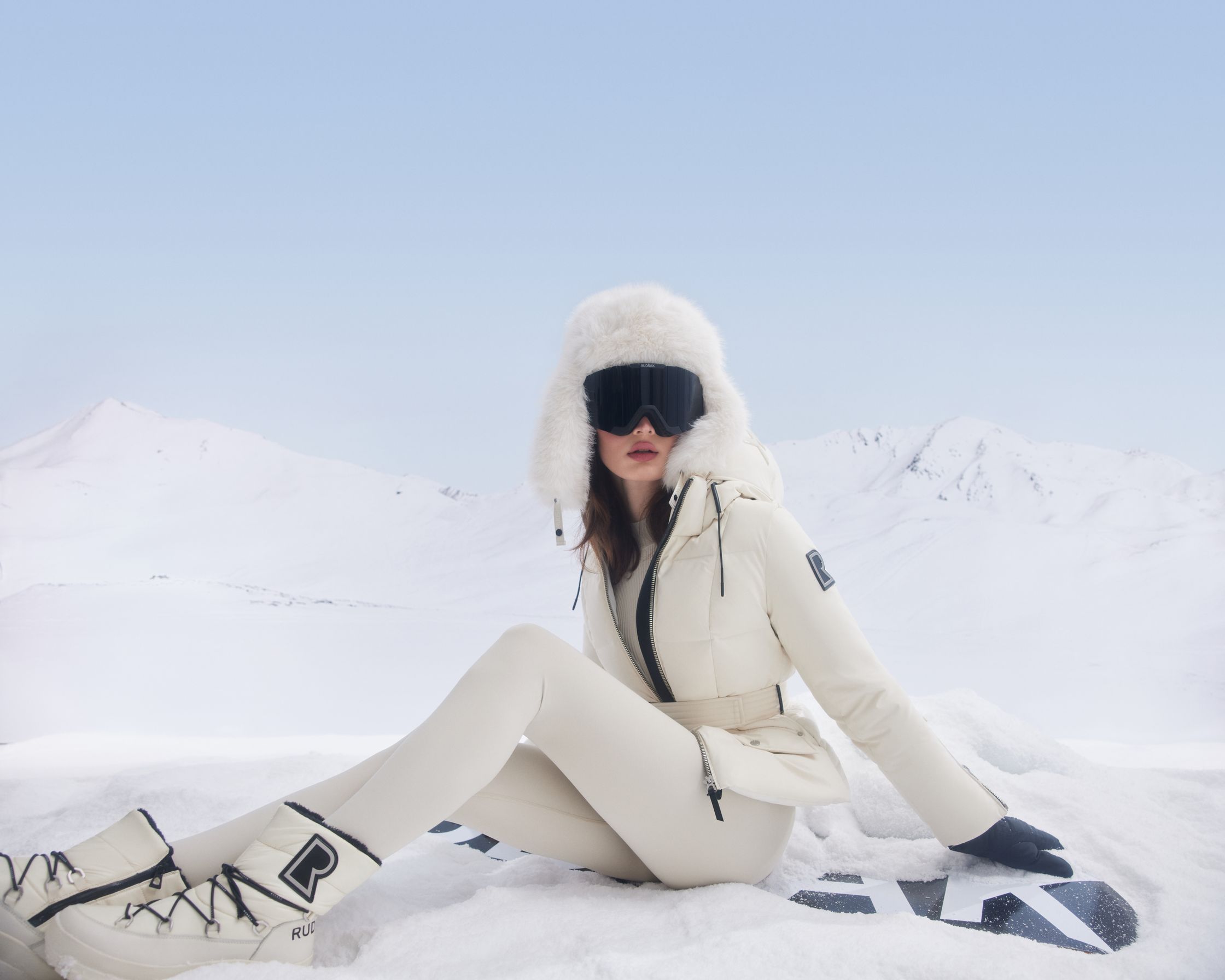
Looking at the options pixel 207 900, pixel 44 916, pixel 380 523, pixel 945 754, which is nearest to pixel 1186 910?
pixel 945 754

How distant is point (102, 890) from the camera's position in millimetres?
1062

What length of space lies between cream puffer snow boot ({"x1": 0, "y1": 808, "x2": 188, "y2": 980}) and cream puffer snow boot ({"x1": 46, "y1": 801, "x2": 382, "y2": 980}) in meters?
0.04

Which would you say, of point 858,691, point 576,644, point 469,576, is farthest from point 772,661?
point 469,576

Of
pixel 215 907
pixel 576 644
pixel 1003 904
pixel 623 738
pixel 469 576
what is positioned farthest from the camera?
pixel 469 576

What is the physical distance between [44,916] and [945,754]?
117 cm

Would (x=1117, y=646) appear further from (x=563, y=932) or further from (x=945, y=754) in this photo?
(x=563, y=932)

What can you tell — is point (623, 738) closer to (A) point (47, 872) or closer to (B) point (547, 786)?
(B) point (547, 786)

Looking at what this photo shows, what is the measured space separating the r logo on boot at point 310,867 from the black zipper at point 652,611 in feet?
1.72

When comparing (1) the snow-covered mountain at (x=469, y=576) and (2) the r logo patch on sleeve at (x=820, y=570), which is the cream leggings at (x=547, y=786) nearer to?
(2) the r logo patch on sleeve at (x=820, y=570)

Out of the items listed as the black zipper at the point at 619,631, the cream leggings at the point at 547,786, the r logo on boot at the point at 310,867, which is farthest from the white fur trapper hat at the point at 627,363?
the r logo on boot at the point at 310,867

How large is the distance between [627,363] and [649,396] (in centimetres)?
7

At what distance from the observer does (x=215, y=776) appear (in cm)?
197

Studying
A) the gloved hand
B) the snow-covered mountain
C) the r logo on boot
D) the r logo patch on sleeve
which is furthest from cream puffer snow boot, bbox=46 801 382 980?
the snow-covered mountain

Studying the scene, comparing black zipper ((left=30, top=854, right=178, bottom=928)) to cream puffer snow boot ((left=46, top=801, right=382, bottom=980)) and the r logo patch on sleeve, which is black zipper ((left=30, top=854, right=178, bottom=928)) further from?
the r logo patch on sleeve
